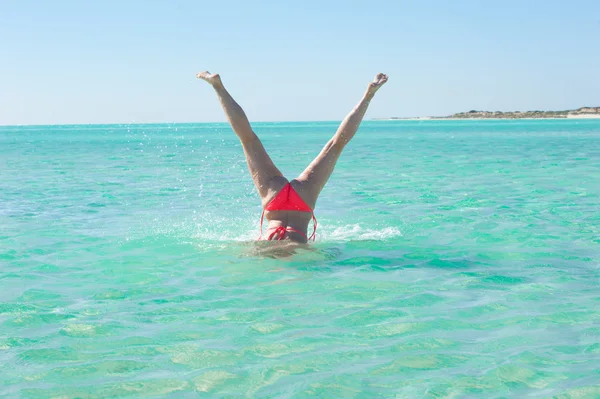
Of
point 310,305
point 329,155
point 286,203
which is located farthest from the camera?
point 329,155

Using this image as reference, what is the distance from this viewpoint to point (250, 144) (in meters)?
8.20

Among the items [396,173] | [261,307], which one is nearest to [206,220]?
[261,307]

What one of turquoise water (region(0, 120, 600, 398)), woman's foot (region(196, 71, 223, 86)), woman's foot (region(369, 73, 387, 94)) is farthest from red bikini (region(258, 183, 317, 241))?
woman's foot (region(369, 73, 387, 94))

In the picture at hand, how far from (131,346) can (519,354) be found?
2727mm

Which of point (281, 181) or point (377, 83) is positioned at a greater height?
point (377, 83)

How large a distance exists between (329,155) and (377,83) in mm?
1195

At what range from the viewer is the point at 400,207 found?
12.3 meters

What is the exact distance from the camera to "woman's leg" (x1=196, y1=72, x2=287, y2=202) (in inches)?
318

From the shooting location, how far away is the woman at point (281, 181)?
7922 millimetres

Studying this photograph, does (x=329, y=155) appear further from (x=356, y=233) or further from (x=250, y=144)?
(x=356, y=233)

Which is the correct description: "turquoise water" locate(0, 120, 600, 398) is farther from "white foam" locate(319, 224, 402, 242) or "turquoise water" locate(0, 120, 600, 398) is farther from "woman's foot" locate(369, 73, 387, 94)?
"woman's foot" locate(369, 73, 387, 94)

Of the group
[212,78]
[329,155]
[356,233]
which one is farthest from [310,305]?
[356,233]

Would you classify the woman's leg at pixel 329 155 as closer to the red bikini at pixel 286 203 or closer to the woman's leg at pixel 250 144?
the red bikini at pixel 286 203

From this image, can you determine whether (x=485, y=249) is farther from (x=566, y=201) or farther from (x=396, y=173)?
(x=396, y=173)
